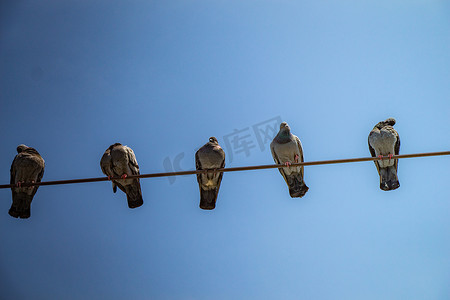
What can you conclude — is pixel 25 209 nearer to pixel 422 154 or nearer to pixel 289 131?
pixel 289 131

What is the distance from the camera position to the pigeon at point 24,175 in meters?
7.61

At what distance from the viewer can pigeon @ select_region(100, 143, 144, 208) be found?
7793 millimetres

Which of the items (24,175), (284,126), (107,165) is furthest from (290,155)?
(24,175)

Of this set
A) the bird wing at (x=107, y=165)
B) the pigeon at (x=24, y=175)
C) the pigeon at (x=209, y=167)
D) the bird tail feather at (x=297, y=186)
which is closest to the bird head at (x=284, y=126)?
the bird tail feather at (x=297, y=186)

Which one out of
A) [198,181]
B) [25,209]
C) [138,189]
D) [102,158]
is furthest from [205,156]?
[25,209]

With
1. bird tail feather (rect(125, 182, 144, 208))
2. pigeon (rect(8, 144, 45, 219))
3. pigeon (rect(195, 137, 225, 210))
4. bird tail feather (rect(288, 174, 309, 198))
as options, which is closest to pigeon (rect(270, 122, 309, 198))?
bird tail feather (rect(288, 174, 309, 198))

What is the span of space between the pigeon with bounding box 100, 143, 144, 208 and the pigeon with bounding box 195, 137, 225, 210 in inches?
49.0

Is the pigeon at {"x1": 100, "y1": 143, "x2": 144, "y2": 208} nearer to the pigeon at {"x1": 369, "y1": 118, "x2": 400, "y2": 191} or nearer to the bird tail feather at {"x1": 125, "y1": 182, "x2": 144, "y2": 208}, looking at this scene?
the bird tail feather at {"x1": 125, "y1": 182, "x2": 144, "y2": 208}

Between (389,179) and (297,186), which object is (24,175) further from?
(389,179)

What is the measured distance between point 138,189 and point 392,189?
4.92 metres

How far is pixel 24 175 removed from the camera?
26.3 ft

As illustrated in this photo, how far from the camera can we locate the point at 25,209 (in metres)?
7.65

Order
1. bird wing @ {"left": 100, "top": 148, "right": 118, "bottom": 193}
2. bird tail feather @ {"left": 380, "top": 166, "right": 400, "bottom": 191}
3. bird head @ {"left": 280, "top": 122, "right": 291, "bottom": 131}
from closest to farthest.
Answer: bird tail feather @ {"left": 380, "top": 166, "right": 400, "bottom": 191}, bird wing @ {"left": 100, "top": 148, "right": 118, "bottom": 193}, bird head @ {"left": 280, "top": 122, "right": 291, "bottom": 131}

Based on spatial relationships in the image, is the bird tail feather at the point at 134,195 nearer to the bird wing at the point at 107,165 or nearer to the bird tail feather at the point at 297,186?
the bird wing at the point at 107,165
